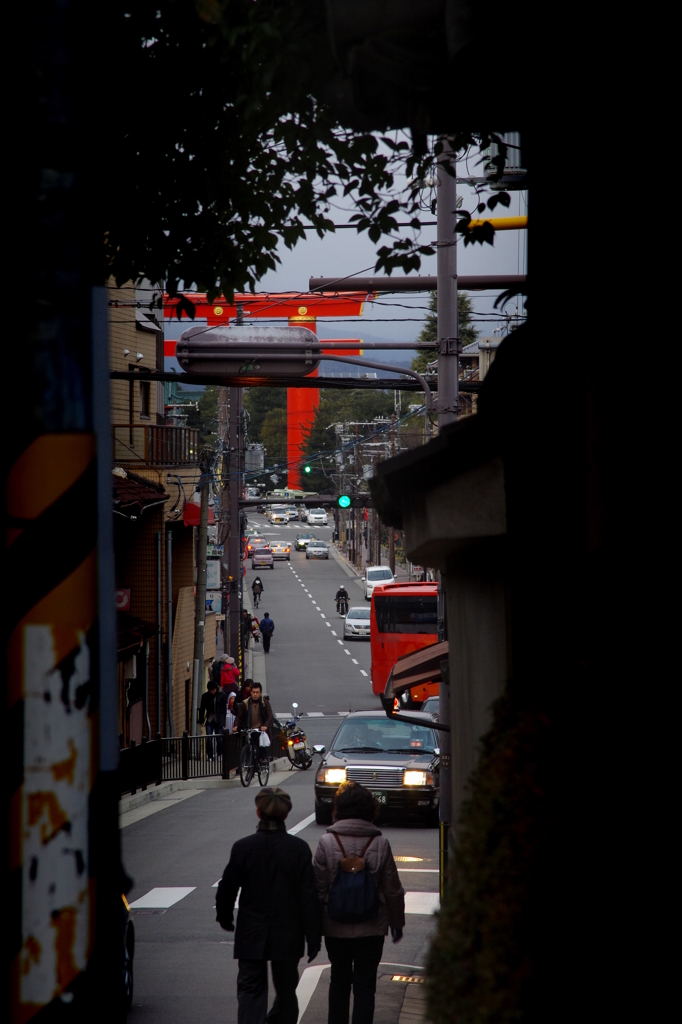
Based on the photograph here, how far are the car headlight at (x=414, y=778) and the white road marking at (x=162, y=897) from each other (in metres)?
5.90

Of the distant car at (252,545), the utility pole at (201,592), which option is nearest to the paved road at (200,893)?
the utility pole at (201,592)

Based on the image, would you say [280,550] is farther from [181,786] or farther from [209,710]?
[181,786]

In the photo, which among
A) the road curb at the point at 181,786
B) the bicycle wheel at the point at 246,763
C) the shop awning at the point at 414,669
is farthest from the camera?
the bicycle wheel at the point at 246,763

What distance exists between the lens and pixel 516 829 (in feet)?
9.00

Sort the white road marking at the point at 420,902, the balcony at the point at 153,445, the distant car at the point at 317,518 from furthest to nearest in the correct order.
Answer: the distant car at the point at 317,518 < the balcony at the point at 153,445 < the white road marking at the point at 420,902

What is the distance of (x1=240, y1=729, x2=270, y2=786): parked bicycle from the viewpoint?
23.4 m

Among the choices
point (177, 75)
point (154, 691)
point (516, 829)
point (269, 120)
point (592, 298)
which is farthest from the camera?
point (154, 691)

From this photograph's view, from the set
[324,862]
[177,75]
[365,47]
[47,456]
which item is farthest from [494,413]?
[324,862]

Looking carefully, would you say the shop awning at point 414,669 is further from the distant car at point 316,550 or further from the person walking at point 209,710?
the distant car at point 316,550

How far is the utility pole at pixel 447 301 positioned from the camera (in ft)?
41.1

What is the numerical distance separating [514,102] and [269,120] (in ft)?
6.26

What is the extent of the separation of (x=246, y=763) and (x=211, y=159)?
18873 mm

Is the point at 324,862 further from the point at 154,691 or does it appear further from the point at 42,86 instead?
the point at 154,691

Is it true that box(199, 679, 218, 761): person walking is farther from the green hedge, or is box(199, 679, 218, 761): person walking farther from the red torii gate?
the green hedge
